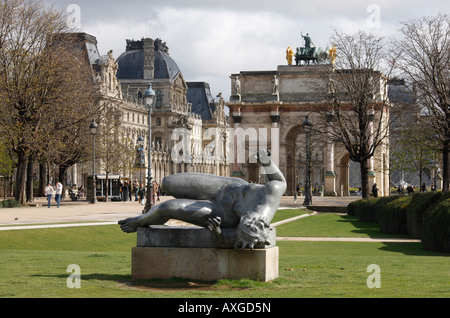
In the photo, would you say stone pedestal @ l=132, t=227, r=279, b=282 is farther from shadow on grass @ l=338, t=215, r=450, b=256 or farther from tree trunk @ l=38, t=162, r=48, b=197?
tree trunk @ l=38, t=162, r=48, b=197

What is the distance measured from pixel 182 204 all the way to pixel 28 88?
116ft

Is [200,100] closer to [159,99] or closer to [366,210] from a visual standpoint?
[159,99]

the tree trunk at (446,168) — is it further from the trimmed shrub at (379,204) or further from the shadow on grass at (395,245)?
the shadow on grass at (395,245)

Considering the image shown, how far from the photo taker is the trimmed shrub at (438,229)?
62.8ft

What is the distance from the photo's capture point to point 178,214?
1105 centimetres

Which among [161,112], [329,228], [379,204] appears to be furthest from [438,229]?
[161,112]

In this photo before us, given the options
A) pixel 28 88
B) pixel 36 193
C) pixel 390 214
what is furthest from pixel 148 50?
pixel 390 214

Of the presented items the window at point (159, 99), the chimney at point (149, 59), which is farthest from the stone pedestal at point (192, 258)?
the window at point (159, 99)

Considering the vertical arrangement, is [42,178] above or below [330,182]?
above

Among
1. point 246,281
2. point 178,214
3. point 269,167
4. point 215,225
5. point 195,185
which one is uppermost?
point 269,167

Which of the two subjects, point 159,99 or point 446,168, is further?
point 159,99

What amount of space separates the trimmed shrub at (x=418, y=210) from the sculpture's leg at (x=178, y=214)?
14.1 metres

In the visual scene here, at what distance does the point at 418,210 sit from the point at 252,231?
1554 cm

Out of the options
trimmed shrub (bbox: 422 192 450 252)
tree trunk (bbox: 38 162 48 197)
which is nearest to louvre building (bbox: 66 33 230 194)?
tree trunk (bbox: 38 162 48 197)
